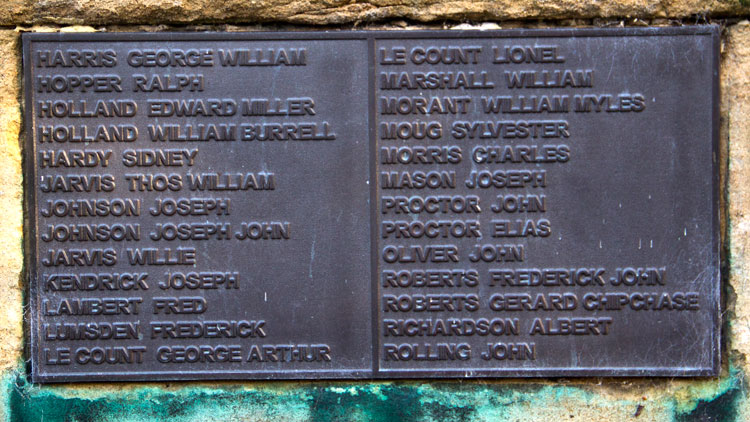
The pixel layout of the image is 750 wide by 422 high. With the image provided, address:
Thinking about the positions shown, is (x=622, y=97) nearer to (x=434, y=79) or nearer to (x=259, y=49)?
(x=434, y=79)

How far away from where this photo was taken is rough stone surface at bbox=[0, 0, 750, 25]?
3643 millimetres

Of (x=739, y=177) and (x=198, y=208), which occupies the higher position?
(x=739, y=177)

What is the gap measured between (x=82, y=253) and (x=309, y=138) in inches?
48.5

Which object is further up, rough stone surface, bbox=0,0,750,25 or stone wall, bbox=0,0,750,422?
rough stone surface, bbox=0,0,750,25

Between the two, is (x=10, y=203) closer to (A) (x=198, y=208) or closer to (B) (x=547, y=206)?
(A) (x=198, y=208)

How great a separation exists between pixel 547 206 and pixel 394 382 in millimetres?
1143

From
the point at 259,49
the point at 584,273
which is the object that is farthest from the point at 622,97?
the point at 259,49

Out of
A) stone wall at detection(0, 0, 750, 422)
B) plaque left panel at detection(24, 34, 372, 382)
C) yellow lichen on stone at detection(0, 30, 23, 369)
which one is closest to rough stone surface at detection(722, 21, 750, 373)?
stone wall at detection(0, 0, 750, 422)

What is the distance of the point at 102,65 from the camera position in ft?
11.9

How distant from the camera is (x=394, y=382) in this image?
145 inches

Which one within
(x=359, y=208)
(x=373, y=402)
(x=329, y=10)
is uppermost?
(x=329, y=10)

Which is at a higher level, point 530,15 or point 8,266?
point 530,15

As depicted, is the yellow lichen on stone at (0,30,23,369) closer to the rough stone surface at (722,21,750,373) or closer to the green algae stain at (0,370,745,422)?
the green algae stain at (0,370,745,422)

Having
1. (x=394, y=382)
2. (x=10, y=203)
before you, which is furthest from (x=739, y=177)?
(x=10, y=203)
